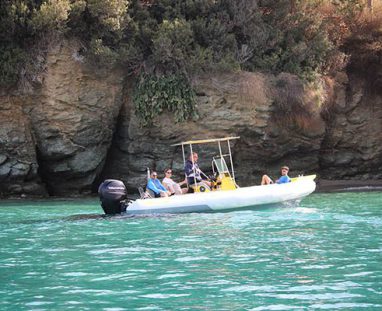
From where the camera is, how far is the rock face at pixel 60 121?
77.7ft

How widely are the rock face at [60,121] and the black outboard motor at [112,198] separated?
8.04 metres

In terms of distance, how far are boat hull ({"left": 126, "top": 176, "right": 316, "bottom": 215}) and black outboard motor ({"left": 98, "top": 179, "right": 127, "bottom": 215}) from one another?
301 mm

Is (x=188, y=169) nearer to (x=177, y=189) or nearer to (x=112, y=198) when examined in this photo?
(x=177, y=189)

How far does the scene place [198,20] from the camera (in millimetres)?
25484

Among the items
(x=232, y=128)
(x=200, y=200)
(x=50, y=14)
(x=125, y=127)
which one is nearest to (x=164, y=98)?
(x=125, y=127)

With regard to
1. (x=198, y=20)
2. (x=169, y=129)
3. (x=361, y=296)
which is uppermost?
(x=198, y=20)

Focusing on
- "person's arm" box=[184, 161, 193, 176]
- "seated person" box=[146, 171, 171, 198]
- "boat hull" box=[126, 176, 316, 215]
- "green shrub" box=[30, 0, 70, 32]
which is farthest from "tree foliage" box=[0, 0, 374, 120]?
"boat hull" box=[126, 176, 316, 215]

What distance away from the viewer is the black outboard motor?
53.3 feet

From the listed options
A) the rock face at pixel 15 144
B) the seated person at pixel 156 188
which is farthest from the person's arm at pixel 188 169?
the rock face at pixel 15 144

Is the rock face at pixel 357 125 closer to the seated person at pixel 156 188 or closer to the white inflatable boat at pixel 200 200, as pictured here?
the white inflatable boat at pixel 200 200

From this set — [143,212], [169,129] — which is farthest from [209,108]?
[143,212]

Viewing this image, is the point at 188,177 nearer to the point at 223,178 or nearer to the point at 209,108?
the point at 223,178

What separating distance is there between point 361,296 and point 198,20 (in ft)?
64.4

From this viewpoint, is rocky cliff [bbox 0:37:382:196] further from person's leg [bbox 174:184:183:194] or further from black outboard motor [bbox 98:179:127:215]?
black outboard motor [bbox 98:179:127:215]
